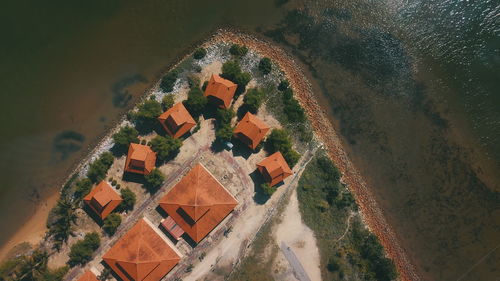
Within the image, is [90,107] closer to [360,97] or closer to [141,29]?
[141,29]

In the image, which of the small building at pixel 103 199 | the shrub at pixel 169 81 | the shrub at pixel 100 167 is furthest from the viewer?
the shrub at pixel 169 81

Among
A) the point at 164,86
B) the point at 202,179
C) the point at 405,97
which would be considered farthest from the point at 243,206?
the point at 405,97

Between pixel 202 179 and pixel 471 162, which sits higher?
pixel 202 179

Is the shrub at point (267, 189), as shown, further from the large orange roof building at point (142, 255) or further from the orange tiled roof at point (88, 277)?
the orange tiled roof at point (88, 277)

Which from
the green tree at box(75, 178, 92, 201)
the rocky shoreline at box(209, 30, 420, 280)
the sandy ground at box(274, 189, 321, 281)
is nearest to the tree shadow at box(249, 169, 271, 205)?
the sandy ground at box(274, 189, 321, 281)

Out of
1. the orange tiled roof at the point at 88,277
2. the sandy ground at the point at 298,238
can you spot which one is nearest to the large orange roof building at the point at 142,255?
the orange tiled roof at the point at 88,277

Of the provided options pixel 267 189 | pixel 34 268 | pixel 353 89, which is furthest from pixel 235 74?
pixel 34 268

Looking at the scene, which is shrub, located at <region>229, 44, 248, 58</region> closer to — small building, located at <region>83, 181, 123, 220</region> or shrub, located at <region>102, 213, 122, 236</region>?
small building, located at <region>83, 181, 123, 220</region>
